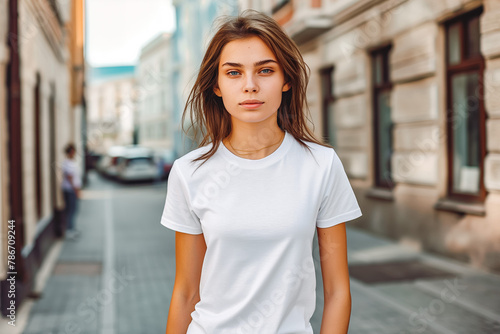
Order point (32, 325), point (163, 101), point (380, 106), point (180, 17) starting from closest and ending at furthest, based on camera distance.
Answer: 1. point (32, 325)
2. point (380, 106)
3. point (180, 17)
4. point (163, 101)

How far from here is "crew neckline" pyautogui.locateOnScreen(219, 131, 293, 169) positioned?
1.59 meters

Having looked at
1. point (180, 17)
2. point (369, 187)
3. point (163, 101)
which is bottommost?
point (369, 187)

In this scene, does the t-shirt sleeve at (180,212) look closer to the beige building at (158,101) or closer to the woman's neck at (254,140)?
the woman's neck at (254,140)

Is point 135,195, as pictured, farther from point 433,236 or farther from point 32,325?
point 32,325

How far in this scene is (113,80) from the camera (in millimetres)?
57875

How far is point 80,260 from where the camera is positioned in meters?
9.23

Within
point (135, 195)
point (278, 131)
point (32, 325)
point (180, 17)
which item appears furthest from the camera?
point (180, 17)

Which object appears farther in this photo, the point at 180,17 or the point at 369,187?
the point at 180,17

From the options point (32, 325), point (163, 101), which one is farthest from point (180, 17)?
point (32, 325)

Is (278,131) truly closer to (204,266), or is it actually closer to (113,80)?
(204,266)

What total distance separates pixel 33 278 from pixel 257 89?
251 inches

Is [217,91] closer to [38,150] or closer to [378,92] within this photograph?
[38,150]

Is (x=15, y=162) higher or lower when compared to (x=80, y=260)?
higher

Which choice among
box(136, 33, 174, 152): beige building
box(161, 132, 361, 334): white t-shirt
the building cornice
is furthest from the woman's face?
box(136, 33, 174, 152): beige building
